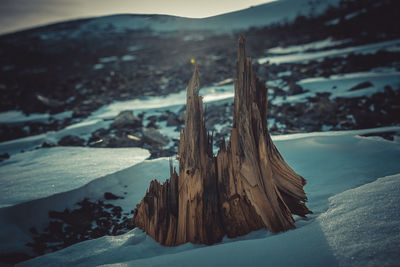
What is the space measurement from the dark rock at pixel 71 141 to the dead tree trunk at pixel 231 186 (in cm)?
400

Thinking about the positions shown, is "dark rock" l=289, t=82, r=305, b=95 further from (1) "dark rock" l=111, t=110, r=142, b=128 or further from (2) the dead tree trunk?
(2) the dead tree trunk

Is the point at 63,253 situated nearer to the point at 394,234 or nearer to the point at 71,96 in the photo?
the point at 394,234

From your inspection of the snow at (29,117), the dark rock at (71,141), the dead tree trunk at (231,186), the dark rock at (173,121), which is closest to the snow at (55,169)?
the dark rock at (71,141)

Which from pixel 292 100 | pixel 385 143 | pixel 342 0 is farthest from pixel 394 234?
pixel 342 0

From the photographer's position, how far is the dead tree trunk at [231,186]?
175 centimetres

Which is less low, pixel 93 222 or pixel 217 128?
pixel 217 128

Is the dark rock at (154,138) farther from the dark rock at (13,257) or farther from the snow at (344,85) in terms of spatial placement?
the snow at (344,85)

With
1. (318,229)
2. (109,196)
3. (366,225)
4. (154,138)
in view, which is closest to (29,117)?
(154,138)

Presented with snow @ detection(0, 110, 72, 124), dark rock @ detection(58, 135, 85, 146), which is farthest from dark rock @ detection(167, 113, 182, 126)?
snow @ detection(0, 110, 72, 124)

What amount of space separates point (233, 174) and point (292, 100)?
536 centimetres

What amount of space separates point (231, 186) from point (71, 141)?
4.73 metres

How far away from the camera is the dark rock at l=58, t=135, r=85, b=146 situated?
5230 millimetres

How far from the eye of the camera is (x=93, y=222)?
2.66 m

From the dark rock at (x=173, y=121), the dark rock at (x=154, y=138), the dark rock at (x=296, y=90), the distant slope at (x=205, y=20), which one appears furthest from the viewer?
the dark rock at (x=296, y=90)
